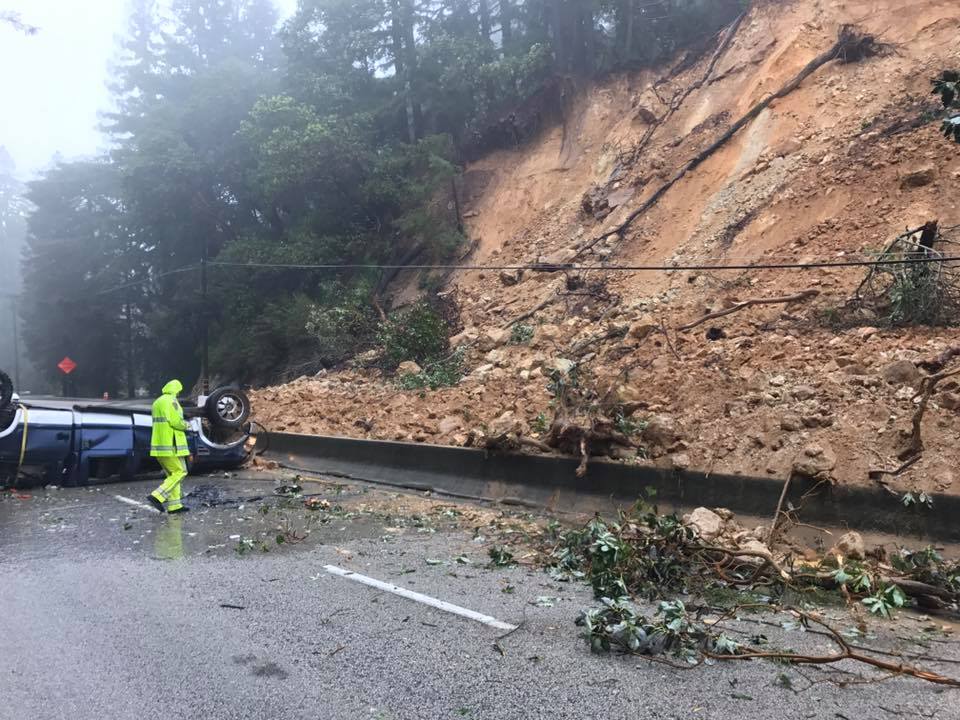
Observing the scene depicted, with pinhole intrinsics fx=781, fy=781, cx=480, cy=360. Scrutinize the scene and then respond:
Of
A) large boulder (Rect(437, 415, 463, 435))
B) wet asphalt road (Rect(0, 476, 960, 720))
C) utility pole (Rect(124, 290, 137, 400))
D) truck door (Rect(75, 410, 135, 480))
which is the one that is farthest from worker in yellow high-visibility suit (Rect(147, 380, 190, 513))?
utility pole (Rect(124, 290, 137, 400))

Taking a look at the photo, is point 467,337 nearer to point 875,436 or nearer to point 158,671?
point 875,436

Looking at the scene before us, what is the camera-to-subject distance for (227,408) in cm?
1320

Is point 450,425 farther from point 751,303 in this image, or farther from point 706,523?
point 706,523

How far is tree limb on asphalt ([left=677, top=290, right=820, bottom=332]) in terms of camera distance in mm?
11453

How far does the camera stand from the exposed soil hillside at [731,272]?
865 centimetres

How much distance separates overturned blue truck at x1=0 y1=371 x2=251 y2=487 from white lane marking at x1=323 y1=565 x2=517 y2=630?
648 cm

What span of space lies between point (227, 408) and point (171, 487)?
3740mm

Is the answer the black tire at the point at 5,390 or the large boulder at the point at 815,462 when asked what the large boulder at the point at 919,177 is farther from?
the black tire at the point at 5,390

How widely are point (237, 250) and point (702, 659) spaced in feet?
87.8

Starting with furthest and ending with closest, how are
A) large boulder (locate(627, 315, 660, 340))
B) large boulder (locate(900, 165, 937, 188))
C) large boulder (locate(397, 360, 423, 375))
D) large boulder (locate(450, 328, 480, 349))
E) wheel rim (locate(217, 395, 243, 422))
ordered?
large boulder (locate(397, 360, 423, 375)), large boulder (locate(450, 328, 480, 349)), wheel rim (locate(217, 395, 243, 422)), large boulder (locate(627, 315, 660, 340)), large boulder (locate(900, 165, 937, 188))

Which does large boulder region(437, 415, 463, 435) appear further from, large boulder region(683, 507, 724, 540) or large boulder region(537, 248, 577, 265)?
large boulder region(537, 248, 577, 265)

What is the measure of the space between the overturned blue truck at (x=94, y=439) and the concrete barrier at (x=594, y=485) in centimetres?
174

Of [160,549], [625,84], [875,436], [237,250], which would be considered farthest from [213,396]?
[237,250]

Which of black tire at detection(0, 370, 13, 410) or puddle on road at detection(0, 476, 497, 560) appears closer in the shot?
puddle on road at detection(0, 476, 497, 560)
